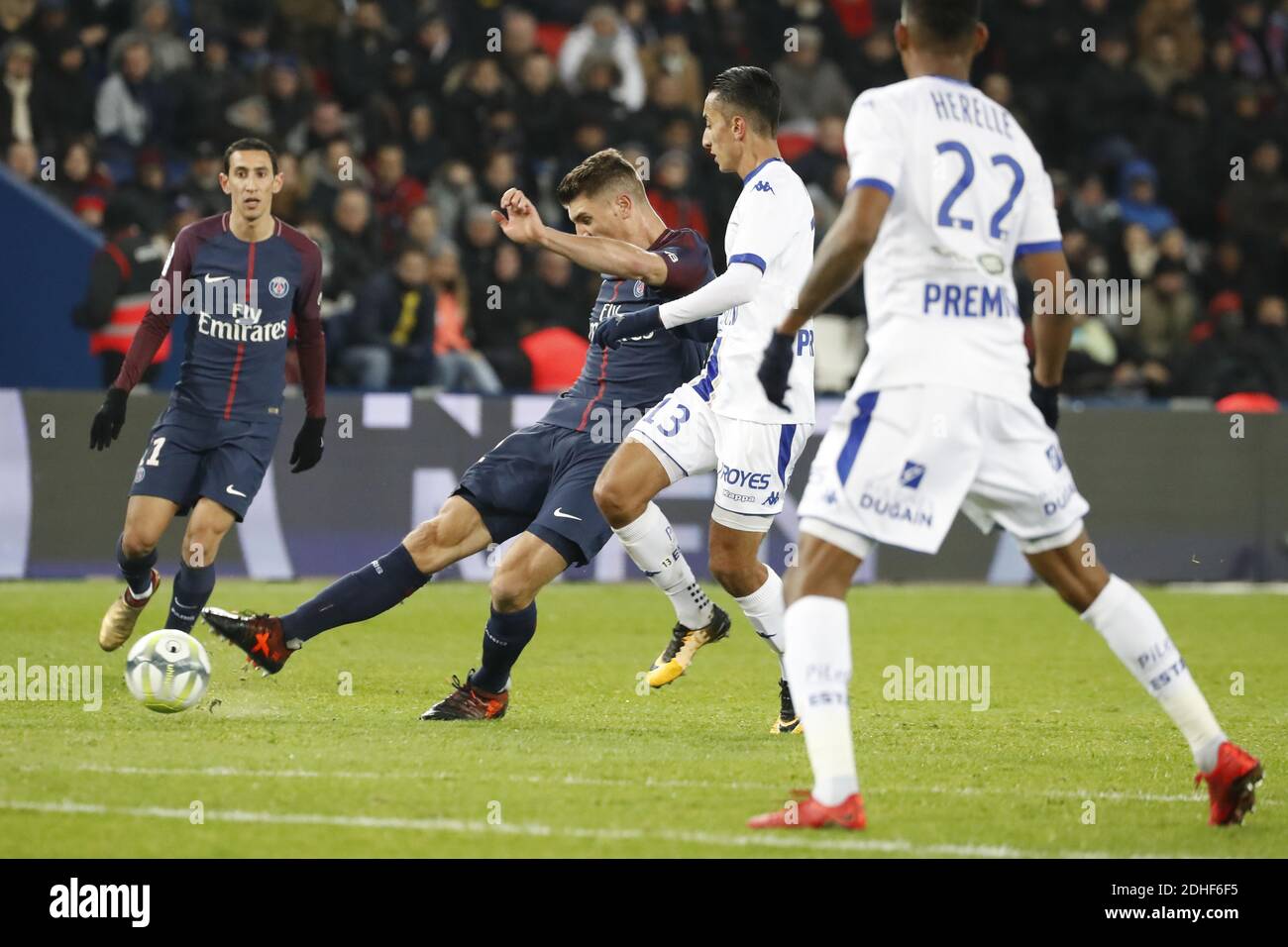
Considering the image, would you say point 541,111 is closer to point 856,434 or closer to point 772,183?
point 772,183

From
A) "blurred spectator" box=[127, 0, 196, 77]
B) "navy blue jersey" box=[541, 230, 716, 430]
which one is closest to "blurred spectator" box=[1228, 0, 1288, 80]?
"blurred spectator" box=[127, 0, 196, 77]

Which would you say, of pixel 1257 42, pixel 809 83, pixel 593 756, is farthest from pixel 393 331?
pixel 1257 42

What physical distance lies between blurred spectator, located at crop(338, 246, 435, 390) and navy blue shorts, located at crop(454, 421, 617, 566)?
7074 millimetres

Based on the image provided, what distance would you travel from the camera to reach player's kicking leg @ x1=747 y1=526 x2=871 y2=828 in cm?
526

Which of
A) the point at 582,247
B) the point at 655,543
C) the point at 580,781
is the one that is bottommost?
the point at 580,781

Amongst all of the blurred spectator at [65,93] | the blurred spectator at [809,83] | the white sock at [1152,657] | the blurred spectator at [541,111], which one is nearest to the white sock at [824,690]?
the white sock at [1152,657]

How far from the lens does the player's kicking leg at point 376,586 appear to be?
7.38 meters

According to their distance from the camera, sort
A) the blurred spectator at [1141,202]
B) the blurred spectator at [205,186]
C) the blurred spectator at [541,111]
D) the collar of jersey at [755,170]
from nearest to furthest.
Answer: the collar of jersey at [755,170] → the blurred spectator at [205,186] → the blurred spectator at [541,111] → the blurred spectator at [1141,202]

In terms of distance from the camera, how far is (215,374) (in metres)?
8.88

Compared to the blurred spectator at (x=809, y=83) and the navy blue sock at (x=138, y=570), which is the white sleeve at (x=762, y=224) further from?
the blurred spectator at (x=809, y=83)

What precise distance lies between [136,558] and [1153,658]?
16.4ft

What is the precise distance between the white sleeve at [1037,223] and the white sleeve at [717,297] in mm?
1774
